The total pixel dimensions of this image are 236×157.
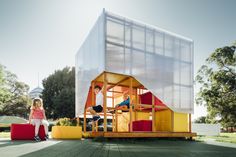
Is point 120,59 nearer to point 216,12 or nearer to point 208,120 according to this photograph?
point 216,12

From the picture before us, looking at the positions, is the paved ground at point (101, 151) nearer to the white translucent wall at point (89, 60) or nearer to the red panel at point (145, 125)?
the white translucent wall at point (89, 60)

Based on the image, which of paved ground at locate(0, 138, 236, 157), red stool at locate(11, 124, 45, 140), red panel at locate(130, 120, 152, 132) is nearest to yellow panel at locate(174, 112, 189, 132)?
red panel at locate(130, 120, 152, 132)

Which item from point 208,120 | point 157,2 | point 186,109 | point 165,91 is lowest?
point 208,120

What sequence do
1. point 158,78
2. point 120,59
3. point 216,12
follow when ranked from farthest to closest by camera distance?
1. point 216,12
2. point 158,78
3. point 120,59

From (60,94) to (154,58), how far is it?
24.6m

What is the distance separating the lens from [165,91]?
42.5 ft

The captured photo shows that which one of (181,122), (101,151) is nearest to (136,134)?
(181,122)

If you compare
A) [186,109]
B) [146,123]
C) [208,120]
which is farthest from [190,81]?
[208,120]

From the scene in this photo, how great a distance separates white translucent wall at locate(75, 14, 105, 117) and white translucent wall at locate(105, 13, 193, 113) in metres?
0.49

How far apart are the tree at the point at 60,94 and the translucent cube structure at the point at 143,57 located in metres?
20.7

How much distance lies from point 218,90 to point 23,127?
68.8 ft

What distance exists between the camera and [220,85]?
2655 cm

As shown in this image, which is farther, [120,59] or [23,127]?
[120,59]

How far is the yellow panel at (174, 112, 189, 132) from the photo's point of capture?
1335cm
